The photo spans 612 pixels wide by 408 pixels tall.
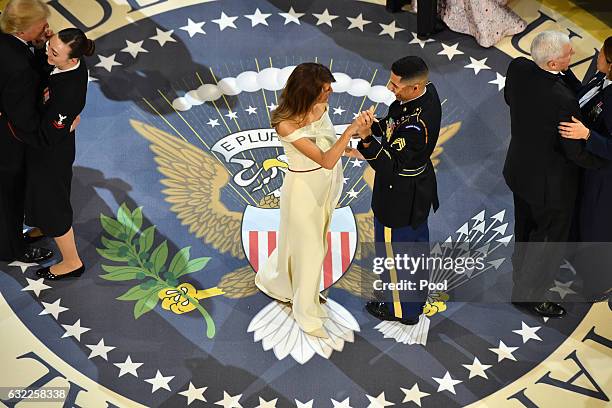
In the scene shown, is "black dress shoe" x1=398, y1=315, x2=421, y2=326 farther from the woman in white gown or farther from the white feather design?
the woman in white gown

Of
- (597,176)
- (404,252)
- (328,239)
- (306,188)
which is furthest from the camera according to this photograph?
(328,239)

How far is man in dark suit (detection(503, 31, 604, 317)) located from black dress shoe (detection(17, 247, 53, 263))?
110 inches

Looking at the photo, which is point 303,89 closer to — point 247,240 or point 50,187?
point 247,240

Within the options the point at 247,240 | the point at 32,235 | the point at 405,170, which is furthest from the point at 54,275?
the point at 405,170

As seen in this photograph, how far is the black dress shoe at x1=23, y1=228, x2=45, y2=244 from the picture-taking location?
5.83 meters

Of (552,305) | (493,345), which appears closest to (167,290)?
(493,345)

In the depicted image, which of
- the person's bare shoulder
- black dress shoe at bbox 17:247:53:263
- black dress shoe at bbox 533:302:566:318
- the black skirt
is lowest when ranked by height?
black dress shoe at bbox 533:302:566:318

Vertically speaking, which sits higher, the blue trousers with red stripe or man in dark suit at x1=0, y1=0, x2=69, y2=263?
man in dark suit at x1=0, y1=0, x2=69, y2=263

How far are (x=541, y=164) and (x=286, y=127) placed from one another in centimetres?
143

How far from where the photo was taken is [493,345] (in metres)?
5.25

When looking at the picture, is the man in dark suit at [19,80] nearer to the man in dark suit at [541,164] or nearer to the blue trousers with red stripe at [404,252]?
the blue trousers with red stripe at [404,252]

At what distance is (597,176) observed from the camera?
5.07 metres

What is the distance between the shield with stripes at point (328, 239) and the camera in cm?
569

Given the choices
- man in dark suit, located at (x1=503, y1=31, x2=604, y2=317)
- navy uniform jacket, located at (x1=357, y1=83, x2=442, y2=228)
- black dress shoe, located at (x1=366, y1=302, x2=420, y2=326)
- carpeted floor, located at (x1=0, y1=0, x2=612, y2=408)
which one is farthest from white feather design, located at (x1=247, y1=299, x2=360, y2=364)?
man in dark suit, located at (x1=503, y1=31, x2=604, y2=317)
